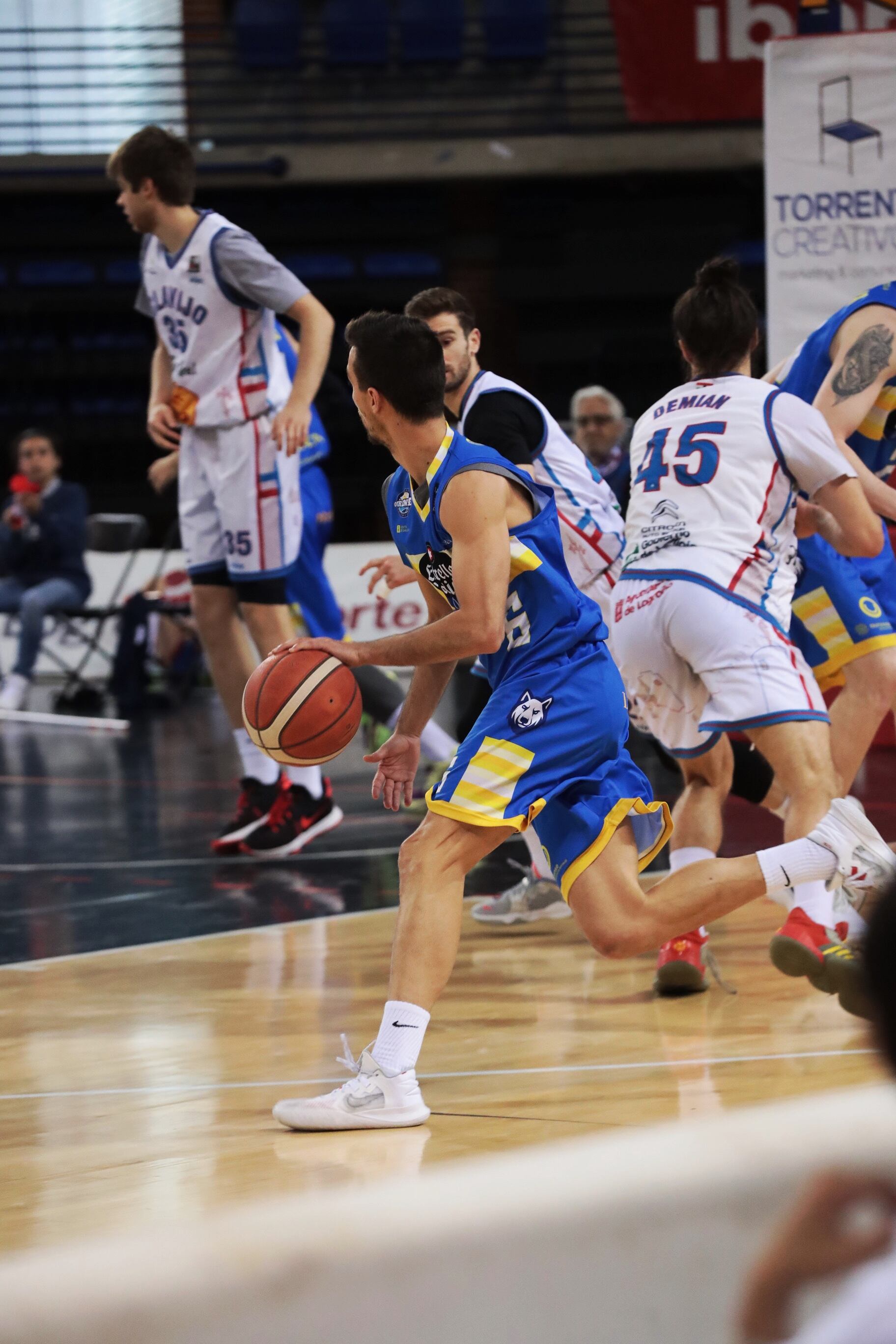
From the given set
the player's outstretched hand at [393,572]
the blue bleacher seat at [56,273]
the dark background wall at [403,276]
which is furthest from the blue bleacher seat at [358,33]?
the player's outstretched hand at [393,572]

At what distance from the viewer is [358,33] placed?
17.4m

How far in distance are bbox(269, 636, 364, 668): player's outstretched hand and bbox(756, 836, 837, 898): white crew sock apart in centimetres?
95

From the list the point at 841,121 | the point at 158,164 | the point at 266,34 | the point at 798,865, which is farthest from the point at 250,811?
the point at 266,34

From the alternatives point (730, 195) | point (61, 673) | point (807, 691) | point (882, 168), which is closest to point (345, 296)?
point (730, 195)

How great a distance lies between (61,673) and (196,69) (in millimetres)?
7670

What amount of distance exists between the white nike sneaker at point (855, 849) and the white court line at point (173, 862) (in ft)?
8.72

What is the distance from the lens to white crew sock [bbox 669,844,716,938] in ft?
13.2

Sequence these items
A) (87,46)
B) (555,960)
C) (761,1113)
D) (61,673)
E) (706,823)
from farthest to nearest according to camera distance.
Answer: (87,46), (61,673), (555,960), (706,823), (761,1113)

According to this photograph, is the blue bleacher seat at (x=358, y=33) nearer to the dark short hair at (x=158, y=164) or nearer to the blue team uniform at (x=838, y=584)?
the dark short hair at (x=158, y=164)

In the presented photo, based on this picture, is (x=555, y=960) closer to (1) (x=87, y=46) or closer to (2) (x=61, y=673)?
(2) (x=61, y=673)

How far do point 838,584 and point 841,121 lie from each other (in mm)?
3854

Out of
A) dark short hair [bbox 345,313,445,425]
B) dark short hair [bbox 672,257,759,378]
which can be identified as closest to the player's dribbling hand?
dark short hair [bbox 672,257,759,378]

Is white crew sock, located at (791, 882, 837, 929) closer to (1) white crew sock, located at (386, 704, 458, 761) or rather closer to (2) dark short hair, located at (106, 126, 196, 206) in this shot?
(1) white crew sock, located at (386, 704, 458, 761)

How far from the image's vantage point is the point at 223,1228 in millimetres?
873
